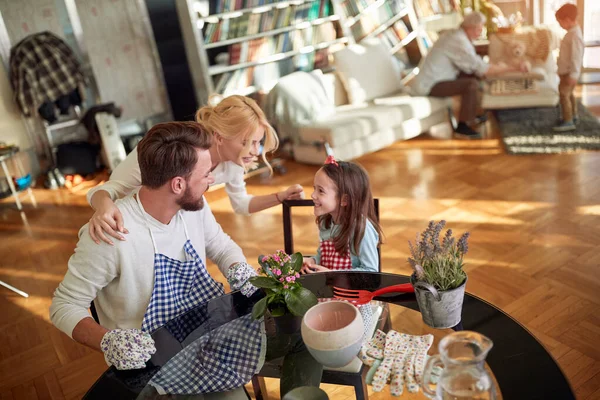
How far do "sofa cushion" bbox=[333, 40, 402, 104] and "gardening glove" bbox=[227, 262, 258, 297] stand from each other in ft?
11.8

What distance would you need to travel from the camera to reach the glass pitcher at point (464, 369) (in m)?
1.06

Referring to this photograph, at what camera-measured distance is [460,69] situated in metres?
5.20

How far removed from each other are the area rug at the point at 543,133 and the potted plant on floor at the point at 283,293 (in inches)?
137

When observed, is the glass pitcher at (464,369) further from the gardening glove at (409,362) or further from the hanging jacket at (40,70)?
the hanging jacket at (40,70)

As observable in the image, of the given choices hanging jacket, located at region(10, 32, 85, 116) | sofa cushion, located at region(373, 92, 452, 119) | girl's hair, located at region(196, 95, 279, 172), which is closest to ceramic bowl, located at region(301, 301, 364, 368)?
girl's hair, located at region(196, 95, 279, 172)

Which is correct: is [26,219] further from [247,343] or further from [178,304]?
[247,343]

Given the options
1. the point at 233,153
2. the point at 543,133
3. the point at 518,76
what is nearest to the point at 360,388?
the point at 233,153

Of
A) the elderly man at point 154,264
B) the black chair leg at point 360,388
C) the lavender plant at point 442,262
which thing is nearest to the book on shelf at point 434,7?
Answer: the elderly man at point 154,264

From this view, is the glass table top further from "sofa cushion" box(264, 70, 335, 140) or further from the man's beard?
"sofa cushion" box(264, 70, 335, 140)

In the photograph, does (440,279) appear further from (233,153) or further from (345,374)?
(233,153)

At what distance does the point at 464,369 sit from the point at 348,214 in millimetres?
994

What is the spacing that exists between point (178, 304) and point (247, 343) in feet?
1.11

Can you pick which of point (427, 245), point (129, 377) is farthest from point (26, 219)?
point (427, 245)

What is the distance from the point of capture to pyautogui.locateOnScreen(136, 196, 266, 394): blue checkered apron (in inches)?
54.9
